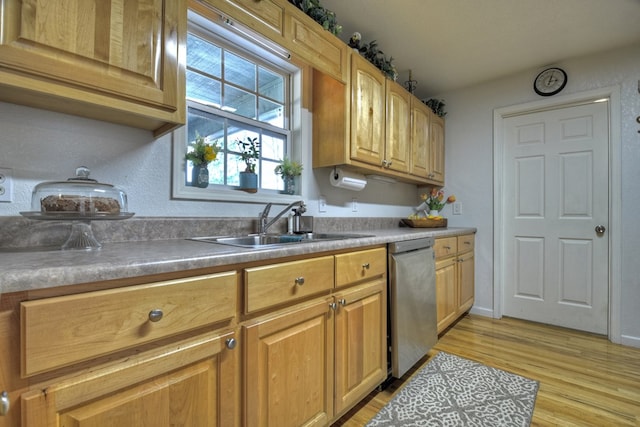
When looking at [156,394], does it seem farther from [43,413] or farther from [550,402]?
[550,402]

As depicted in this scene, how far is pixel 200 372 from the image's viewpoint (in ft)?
2.81

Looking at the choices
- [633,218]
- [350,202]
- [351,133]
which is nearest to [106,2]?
[351,133]

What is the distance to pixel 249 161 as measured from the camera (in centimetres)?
181

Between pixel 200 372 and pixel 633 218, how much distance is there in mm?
3250

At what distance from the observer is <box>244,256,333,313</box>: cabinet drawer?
991 mm

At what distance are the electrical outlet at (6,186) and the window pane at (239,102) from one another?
101cm

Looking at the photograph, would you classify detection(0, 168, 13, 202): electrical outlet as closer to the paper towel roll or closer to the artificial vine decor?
the artificial vine decor

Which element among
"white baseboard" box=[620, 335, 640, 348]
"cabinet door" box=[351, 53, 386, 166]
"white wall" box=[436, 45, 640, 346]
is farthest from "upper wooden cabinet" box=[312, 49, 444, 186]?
"white baseboard" box=[620, 335, 640, 348]

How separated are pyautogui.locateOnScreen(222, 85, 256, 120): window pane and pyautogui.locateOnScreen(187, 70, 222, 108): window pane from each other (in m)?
0.05

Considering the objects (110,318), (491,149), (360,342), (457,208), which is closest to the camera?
(110,318)

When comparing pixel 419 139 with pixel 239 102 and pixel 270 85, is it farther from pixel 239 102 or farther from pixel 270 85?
pixel 239 102

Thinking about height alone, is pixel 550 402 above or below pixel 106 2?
below

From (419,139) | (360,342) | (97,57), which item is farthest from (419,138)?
(97,57)

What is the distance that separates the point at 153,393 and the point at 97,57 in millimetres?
1002
